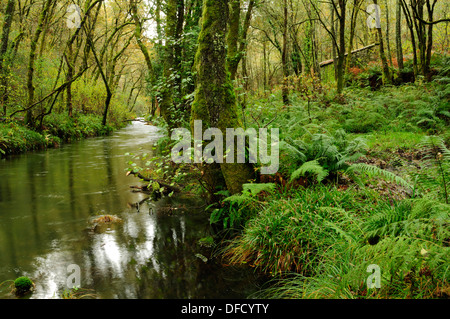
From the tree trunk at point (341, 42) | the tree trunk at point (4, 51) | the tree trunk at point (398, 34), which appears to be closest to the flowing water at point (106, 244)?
the tree trunk at point (4, 51)

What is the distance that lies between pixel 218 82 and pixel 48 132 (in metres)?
14.1

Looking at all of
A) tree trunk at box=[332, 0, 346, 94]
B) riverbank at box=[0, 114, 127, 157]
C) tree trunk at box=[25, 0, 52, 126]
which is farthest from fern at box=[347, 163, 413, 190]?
tree trunk at box=[25, 0, 52, 126]

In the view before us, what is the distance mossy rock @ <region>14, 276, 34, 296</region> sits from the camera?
373 centimetres

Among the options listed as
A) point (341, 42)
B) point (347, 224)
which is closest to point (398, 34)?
point (341, 42)

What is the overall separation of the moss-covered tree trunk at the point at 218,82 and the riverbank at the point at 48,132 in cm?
907

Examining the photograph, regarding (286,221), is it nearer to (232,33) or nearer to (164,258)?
(164,258)

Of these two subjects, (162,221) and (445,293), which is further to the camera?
(162,221)

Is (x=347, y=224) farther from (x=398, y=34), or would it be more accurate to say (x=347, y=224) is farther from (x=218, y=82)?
(x=398, y=34)

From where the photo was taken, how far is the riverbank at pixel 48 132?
12703mm

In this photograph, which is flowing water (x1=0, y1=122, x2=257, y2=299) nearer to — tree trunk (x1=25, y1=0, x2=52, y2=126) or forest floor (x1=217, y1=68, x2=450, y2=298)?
forest floor (x1=217, y1=68, x2=450, y2=298)

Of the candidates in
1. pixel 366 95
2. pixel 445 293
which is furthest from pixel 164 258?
pixel 366 95

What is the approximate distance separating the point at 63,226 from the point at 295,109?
7.78 meters

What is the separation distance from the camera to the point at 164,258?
469cm
